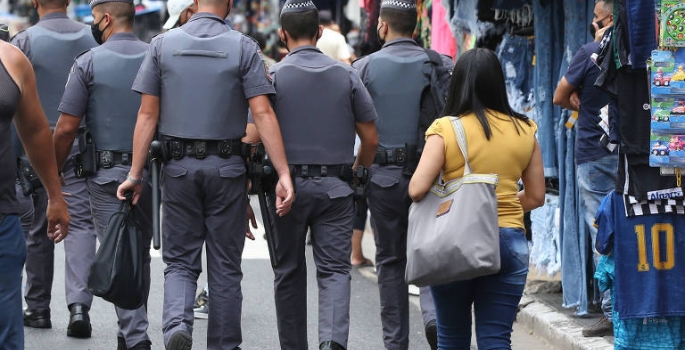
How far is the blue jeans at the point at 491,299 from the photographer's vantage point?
5.46 metres

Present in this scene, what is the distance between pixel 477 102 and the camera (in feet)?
18.0

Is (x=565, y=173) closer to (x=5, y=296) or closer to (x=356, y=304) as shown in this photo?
(x=356, y=304)

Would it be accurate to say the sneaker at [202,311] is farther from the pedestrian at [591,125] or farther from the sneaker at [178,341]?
the pedestrian at [591,125]

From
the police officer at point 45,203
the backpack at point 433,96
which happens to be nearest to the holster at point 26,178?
the police officer at point 45,203

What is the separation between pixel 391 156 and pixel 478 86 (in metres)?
1.93

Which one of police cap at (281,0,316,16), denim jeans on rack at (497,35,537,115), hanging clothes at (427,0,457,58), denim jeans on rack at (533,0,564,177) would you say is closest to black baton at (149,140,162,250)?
police cap at (281,0,316,16)

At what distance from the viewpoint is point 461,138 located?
5410 mm

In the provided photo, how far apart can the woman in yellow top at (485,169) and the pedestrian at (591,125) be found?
2.16 m

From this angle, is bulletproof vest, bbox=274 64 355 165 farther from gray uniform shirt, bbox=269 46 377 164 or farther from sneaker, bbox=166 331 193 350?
sneaker, bbox=166 331 193 350

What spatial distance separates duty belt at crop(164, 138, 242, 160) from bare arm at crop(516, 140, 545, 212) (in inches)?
64.0

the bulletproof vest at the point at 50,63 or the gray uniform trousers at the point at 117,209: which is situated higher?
the bulletproof vest at the point at 50,63

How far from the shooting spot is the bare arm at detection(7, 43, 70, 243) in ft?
16.6

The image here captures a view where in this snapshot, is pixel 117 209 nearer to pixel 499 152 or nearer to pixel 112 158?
pixel 112 158

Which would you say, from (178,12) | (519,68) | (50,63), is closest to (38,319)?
(50,63)
